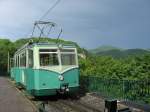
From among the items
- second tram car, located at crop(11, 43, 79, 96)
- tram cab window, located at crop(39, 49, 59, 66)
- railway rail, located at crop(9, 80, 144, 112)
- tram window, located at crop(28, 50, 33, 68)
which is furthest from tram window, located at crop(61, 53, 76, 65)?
railway rail, located at crop(9, 80, 144, 112)

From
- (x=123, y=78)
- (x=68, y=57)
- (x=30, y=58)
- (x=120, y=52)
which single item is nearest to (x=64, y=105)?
(x=68, y=57)

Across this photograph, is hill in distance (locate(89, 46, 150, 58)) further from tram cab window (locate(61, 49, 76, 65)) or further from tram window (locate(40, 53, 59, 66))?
tram window (locate(40, 53, 59, 66))

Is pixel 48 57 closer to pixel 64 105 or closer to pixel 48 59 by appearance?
pixel 48 59

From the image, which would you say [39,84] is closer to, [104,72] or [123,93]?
[123,93]

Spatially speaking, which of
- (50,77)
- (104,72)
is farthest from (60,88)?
(104,72)

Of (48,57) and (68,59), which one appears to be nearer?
(48,57)

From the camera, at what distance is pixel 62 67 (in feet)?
72.7

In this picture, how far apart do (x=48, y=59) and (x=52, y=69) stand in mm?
693

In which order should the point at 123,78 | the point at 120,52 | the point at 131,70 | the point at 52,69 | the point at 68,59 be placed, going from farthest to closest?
the point at 120,52, the point at 131,70, the point at 123,78, the point at 68,59, the point at 52,69

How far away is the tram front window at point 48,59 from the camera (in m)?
22.0

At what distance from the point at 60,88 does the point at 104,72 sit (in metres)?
7.32

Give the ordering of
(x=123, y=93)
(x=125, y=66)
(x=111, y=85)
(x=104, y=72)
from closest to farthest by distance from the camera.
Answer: (x=123, y=93), (x=111, y=85), (x=125, y=66), (x=104, y=72)

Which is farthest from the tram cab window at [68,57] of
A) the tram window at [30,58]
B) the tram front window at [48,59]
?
the tram window at [30,58]

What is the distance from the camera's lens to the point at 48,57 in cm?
2231
